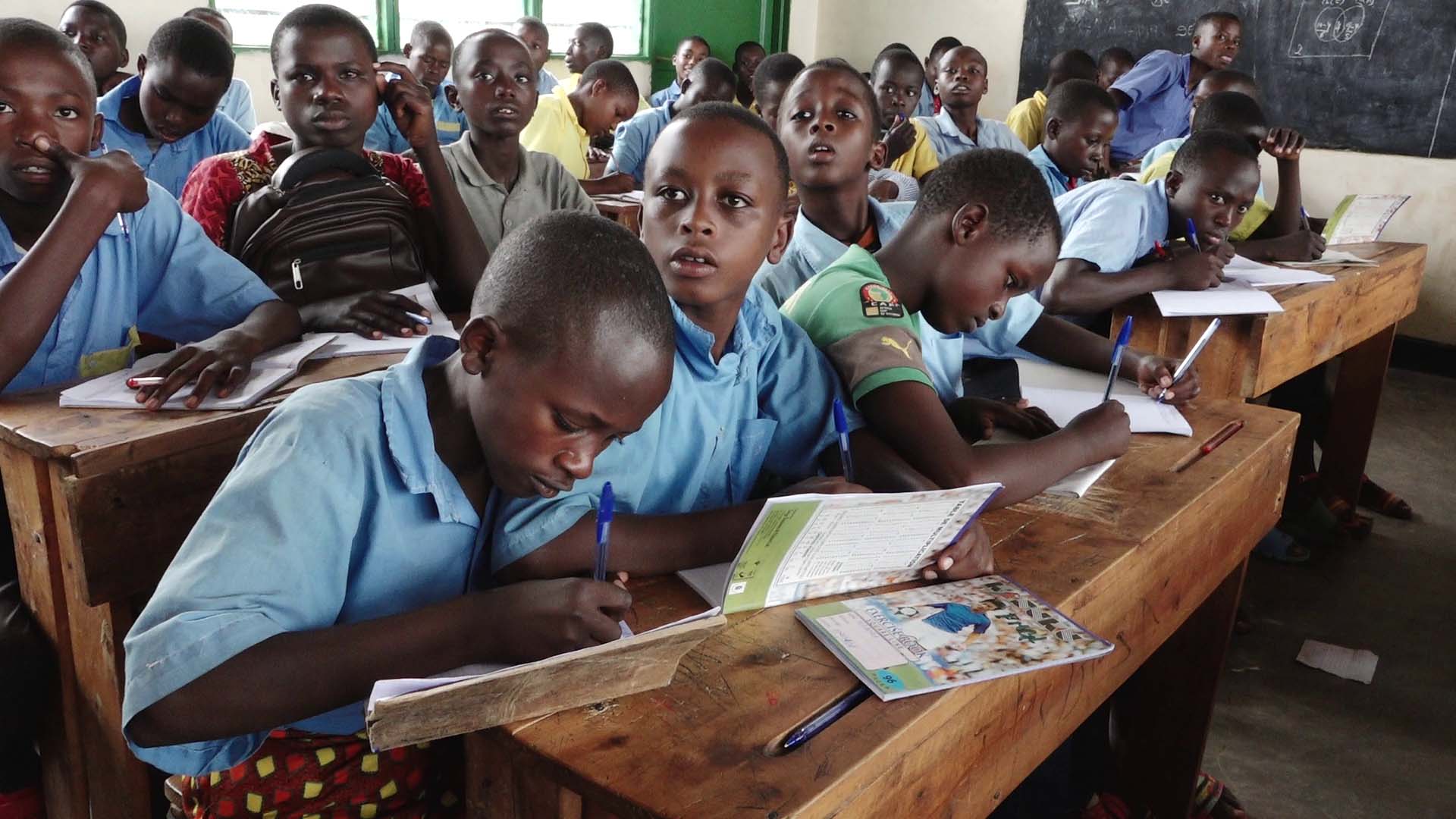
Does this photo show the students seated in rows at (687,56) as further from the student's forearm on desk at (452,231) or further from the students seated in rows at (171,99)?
the student's forearm on desk at (452,231)

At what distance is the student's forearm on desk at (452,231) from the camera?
2268 millimetres

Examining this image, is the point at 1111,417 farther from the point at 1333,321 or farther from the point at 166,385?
the point at 1333,321

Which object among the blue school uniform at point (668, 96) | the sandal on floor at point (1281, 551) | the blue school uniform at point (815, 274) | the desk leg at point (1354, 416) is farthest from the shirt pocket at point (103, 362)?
the blue school uniform at point (668, 96)

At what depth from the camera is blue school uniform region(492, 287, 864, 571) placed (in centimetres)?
109

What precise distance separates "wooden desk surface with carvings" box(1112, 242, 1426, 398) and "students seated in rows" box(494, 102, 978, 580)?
1.40m

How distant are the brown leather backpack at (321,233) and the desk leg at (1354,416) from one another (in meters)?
2.95

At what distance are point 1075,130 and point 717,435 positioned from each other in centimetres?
266

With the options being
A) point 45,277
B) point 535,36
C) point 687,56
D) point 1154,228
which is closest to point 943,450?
point 45,277

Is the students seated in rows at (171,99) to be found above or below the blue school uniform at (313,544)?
above

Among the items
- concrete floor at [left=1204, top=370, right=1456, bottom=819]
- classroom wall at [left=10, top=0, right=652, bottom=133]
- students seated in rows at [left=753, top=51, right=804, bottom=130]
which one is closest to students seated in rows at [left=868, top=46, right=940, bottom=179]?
students seated in rows at [left=753, top=51, right=804, bottom=130]

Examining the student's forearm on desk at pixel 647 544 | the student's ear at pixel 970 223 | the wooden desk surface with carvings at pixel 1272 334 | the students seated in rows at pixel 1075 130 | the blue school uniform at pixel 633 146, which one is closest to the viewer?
the student's forearm on desk at pixel 647 544

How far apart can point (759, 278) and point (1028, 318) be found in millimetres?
566

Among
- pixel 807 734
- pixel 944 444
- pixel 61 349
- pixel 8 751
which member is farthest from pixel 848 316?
pixel 8 751

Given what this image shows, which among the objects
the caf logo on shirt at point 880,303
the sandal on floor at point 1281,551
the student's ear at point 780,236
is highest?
the student's ear at point 780,236
